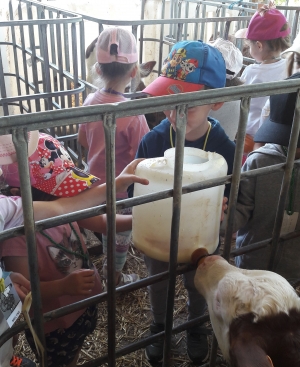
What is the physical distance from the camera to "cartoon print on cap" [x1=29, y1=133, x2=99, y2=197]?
4.25 ft

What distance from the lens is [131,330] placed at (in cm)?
227

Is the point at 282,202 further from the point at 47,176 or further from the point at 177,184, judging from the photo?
the point at 47,176

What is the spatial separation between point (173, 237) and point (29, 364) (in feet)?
3.27

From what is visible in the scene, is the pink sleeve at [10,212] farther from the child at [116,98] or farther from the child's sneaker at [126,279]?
the child's sneaker at [126,279]

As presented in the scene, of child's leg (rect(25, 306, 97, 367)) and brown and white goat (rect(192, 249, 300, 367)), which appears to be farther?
child's leg (rect(25, 306, 97, 367))

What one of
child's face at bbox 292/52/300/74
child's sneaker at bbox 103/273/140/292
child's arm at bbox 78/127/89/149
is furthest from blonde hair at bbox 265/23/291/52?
child's sneaker at bbox 103/273/140/292

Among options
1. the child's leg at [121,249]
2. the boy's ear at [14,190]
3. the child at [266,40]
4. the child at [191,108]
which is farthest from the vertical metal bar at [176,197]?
the child at [266,40]

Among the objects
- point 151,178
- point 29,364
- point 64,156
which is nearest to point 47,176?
point 64,156

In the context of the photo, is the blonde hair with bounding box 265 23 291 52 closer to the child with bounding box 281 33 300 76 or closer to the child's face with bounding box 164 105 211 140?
the child with bounding box 281 33 300 76

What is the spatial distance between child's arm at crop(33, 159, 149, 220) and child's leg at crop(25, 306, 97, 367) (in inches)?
19.6

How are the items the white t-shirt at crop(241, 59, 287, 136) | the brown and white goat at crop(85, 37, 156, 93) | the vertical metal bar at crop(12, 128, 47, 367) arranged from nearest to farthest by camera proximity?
the vertical metal bar at crop(12, 128, 47, 367)
the brown and white goat at crop(85, 37, 156, 93)
the white t-shirt at crop(241, 59, 287, 136)

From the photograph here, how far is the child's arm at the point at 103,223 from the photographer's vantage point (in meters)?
1.53

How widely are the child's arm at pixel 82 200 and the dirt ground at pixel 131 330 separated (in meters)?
1.12

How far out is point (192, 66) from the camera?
61.2 inches
